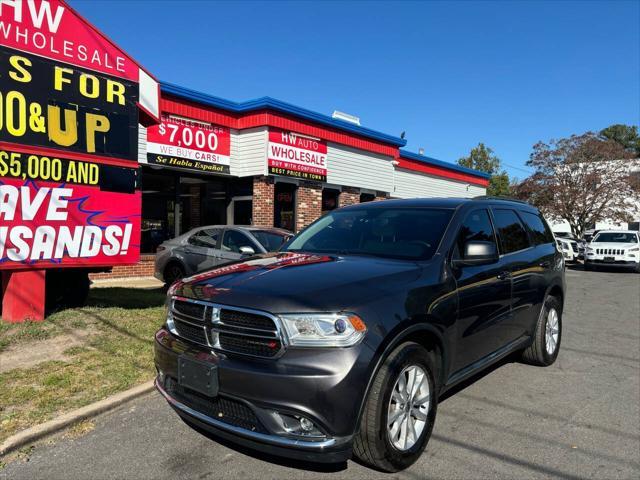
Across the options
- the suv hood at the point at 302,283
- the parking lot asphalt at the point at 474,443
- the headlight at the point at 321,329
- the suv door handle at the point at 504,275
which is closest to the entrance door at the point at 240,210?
the parking lot asphalt at the point at 474,443

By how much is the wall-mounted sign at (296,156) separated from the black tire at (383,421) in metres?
11.3

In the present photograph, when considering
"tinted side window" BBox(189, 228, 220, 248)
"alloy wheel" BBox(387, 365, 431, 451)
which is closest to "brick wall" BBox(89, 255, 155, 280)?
"tinted side window" BBox(189, 228, 220, 248)

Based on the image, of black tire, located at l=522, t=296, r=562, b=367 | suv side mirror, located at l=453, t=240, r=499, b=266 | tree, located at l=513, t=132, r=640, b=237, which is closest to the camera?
suv side mirror, located at l=453, t=240, r=499, b=266

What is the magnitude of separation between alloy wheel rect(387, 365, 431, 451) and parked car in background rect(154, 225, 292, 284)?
17.8ft

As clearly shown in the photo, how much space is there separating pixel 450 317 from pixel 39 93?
18.4ft

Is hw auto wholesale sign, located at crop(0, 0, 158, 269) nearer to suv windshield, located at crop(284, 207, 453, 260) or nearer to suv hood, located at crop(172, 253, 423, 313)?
suv windshield, located at crop(284, 207, 453, 260)

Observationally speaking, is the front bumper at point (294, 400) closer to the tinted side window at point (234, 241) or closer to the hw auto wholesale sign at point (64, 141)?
the hw auto wholesale sign at point (64, 141)

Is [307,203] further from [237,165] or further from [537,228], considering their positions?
[537,228]

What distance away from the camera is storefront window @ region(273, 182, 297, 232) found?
14.8 metres

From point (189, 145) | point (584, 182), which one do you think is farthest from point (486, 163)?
point (189, 145)

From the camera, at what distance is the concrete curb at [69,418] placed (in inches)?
133

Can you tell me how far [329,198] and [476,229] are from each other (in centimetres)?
1269

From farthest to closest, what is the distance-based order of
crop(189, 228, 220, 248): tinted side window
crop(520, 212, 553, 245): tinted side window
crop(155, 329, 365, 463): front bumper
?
crop(189, 228, 220, 248): tinted side window, crop(520, 212, 553, 245): tinted side window, crop(155, 329, 365, 463): front bumper

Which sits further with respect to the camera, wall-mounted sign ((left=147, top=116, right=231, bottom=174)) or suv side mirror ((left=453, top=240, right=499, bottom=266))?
wall-mounted sign ((left=147, top=116, right=231, bottom=174))
